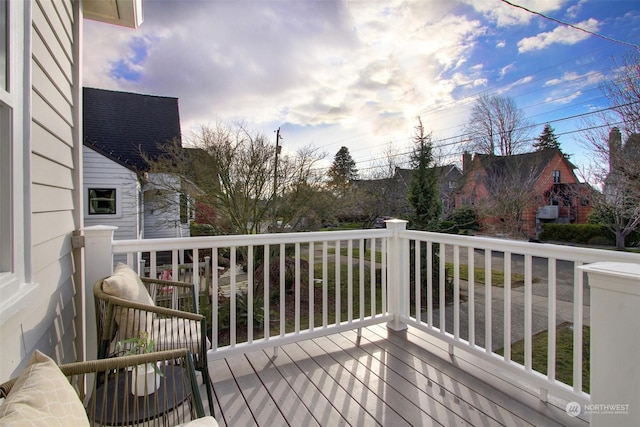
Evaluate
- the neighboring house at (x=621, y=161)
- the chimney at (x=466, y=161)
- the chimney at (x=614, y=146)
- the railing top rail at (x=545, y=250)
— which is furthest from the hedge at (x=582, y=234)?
the railing top rail at (x=545, y=250)

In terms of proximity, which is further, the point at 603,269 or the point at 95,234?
the point at 95,234

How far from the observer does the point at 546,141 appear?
12961 mm

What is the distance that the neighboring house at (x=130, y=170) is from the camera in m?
7.16

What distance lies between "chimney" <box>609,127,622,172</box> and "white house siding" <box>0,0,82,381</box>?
921 cm

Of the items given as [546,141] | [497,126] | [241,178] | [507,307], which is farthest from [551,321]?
[546,141]

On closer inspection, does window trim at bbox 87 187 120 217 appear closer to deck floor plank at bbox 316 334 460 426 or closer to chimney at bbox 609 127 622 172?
deck floor plank at bbox 316 334 460 426

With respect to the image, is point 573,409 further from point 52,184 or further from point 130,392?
point 52,184

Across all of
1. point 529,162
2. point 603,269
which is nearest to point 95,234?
point 603,269

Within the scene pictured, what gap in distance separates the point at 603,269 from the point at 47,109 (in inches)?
105

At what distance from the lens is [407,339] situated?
289 cm

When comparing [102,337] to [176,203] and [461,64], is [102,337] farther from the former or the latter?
[461,64]

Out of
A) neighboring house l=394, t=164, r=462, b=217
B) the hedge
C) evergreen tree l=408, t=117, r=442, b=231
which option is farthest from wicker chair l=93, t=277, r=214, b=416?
the hedge

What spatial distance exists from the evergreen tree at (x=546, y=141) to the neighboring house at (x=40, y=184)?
14.4m

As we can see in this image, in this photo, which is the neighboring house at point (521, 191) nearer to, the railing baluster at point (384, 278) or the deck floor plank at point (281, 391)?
the railing baluster at point (384, 278)
